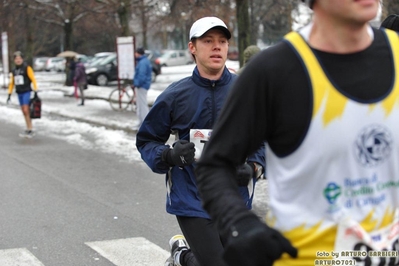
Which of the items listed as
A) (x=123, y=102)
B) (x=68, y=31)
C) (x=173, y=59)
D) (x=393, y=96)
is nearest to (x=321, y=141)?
(x=393, y=96)

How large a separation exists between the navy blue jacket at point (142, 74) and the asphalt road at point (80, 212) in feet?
14.3

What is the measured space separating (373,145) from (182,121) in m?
2.28

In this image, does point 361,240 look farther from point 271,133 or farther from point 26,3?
point 26,3

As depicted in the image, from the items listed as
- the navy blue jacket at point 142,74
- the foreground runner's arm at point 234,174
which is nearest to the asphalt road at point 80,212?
the foreground runner's arm at point 234,174

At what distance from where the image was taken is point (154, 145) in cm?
430

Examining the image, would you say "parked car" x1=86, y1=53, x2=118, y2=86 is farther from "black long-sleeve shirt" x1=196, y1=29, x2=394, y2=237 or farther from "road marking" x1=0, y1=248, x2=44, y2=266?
"black long-sleeve shirt" x1=196, y1=29, x2=394, y2=237

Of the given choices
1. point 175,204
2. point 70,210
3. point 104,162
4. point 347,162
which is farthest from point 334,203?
point 104,162

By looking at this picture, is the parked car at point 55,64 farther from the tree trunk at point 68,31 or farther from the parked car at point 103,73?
the parked car at point 103,73

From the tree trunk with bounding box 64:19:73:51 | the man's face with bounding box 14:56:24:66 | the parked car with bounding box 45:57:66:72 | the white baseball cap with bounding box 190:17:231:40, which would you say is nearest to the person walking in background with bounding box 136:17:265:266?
the white baseball cap with bounding box 190:17:231:40

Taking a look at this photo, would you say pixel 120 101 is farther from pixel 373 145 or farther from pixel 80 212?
pixel 373 145

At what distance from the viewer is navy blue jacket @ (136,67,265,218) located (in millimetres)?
4199

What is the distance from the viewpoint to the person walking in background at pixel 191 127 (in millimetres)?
4090

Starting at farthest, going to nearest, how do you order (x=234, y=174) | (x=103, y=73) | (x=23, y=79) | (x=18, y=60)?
(x=103, y=73) < (x=23, y=79) < (x=18, y=60) < (x=234, y=174)

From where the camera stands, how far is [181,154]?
13.3 ft
